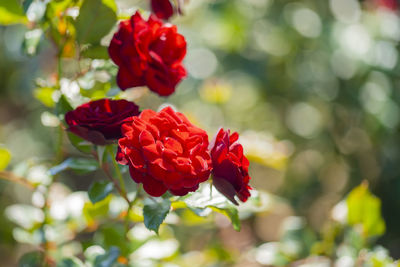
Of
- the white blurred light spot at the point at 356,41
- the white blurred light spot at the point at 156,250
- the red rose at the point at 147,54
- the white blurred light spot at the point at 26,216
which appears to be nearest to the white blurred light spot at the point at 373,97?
the white blurred light spot at the point at 356,41

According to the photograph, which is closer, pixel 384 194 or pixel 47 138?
pixel 384 194

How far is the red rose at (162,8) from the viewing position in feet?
2.98

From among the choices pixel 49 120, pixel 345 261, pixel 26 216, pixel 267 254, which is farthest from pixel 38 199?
pixel 345 261

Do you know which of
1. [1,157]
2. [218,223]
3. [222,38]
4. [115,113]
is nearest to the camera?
[115,113]

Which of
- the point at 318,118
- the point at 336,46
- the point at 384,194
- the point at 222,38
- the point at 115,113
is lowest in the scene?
the point at 384,194

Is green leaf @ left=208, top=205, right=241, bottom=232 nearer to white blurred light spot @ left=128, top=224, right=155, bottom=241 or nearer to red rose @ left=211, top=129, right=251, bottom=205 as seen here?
red rose @ left=211, top=129, right=251, bottom=205

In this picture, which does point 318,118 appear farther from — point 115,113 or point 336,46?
point 115,113

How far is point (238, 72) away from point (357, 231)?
3.62 ft

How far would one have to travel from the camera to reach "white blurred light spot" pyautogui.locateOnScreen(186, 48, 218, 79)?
198 cm

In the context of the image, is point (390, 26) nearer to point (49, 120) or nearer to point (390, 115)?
point (390, 115)

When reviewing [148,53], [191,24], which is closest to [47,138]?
[191,24]

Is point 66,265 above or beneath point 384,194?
above

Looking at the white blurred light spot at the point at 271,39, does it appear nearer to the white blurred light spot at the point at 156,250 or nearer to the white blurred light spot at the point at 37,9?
the white blurred light spot at the point at 156,250

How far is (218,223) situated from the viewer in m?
1.33
